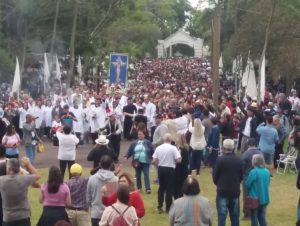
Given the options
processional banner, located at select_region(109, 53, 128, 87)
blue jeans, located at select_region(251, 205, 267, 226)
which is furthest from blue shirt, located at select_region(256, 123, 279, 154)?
processional banner, located at select_region(109, 53, 128, 87)

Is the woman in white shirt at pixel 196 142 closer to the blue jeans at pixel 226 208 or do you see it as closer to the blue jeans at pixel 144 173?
the blue jeans at pixel 144 173

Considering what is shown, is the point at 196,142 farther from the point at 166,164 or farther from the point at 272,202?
the point at 166,164

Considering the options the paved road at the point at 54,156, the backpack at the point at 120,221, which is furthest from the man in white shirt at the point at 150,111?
the backpack at the point at 120,221

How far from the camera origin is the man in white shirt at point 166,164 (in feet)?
55.0

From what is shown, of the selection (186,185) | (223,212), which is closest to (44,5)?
(223,212)

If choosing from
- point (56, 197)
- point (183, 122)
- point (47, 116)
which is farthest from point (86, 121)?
point (56, 197)

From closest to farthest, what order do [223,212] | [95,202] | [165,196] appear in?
[95,202]
[223,212]
[165,196]

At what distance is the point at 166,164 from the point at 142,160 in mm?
2177

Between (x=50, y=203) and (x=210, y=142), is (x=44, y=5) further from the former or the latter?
(x=50, y=203)

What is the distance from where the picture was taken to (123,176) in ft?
38.3

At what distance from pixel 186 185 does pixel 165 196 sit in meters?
6.67

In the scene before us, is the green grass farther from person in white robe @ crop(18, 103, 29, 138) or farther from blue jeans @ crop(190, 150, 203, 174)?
person in white robe @ crop(18, 103, 29, 138)

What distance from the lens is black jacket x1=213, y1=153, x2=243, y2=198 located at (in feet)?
46.5

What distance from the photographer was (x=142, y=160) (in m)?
18.9
